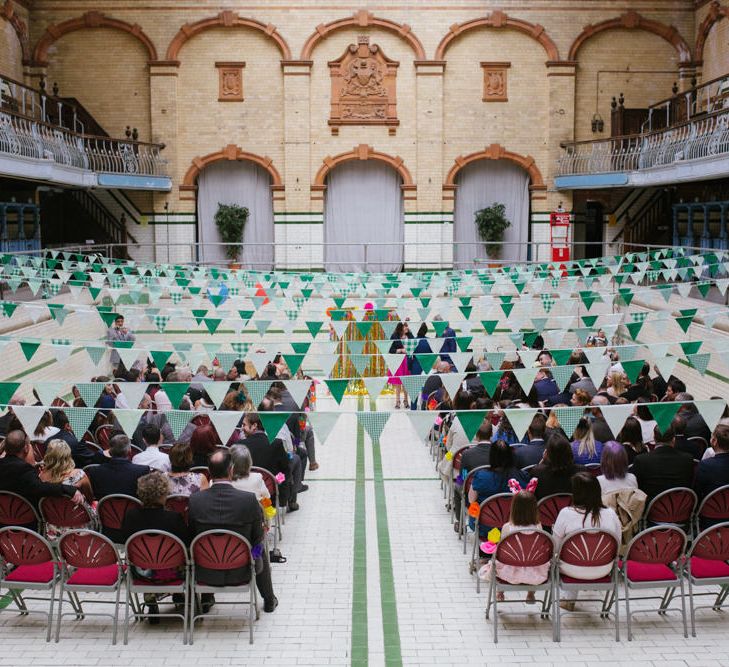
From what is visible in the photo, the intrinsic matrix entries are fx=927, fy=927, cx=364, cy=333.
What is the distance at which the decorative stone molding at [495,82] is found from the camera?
26.8 m

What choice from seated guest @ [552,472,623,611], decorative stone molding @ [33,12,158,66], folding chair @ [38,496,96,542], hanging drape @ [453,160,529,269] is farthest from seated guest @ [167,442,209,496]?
decorative stone molding @ [33,12,158,66]

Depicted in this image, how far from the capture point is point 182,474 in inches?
319

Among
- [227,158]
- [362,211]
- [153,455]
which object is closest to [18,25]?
[227,158]

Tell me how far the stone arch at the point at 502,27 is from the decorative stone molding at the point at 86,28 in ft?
27.4

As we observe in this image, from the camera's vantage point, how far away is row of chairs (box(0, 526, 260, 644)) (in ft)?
→ 22.9

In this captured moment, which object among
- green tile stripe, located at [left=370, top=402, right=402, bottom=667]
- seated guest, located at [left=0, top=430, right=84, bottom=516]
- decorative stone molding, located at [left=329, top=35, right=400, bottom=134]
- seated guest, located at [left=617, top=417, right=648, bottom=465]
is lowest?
green tile stripe, located at [left=370, top=402, right=402, bottom=667]

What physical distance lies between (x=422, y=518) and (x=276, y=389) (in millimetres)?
2254

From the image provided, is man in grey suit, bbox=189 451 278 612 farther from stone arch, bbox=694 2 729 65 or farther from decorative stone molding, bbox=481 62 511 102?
stone arch, bbox=694 2 729 65

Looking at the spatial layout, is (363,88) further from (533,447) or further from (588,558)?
(588,558)

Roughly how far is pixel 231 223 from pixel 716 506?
20.8 metres

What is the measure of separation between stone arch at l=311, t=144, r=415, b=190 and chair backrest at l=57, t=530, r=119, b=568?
20.9m

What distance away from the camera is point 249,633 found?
738 cm

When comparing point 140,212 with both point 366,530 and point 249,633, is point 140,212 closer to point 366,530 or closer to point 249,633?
point 366,530

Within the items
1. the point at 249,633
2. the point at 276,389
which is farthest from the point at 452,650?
the point at 276,389
